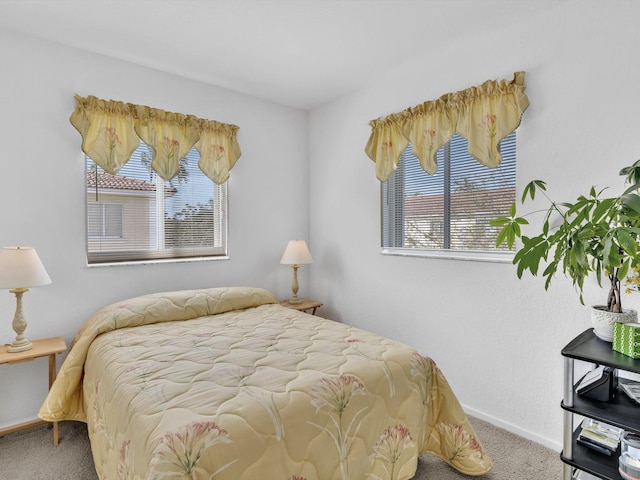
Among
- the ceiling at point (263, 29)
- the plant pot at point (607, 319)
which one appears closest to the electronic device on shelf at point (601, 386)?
the plant pot at point (607, 319)

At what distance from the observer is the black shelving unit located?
4.50 ft

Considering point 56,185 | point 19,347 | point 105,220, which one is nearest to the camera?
point 19,347

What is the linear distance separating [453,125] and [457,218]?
0.67 meters

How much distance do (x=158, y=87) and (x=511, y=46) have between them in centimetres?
264

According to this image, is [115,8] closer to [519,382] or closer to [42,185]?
[42,185]

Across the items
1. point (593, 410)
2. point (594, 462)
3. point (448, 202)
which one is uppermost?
point (448, 202)

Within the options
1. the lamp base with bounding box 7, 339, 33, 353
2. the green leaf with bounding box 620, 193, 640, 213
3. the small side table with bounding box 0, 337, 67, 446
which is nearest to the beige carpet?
the small side table with bounding box 0, 337, 67, 446

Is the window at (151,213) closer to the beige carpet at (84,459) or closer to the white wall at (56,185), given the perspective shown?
the white wall at (56,185)

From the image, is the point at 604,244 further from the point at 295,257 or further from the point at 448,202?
the point at 295,257

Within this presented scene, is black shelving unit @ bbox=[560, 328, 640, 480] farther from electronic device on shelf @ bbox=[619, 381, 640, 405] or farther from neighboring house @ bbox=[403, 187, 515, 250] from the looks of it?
neighboring house @ bbox=[403, 187, 515, 250]

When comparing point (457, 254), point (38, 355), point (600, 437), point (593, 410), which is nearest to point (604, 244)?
point (593, 410)

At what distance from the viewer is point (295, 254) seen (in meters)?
3.35

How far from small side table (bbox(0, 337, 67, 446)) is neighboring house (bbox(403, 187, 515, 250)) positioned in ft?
8.54

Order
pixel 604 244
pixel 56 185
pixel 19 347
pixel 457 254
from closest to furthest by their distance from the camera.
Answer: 1. pixel 604 244
2. pixel 19 347
3. pixel 56 185
4. pixel 457 254
